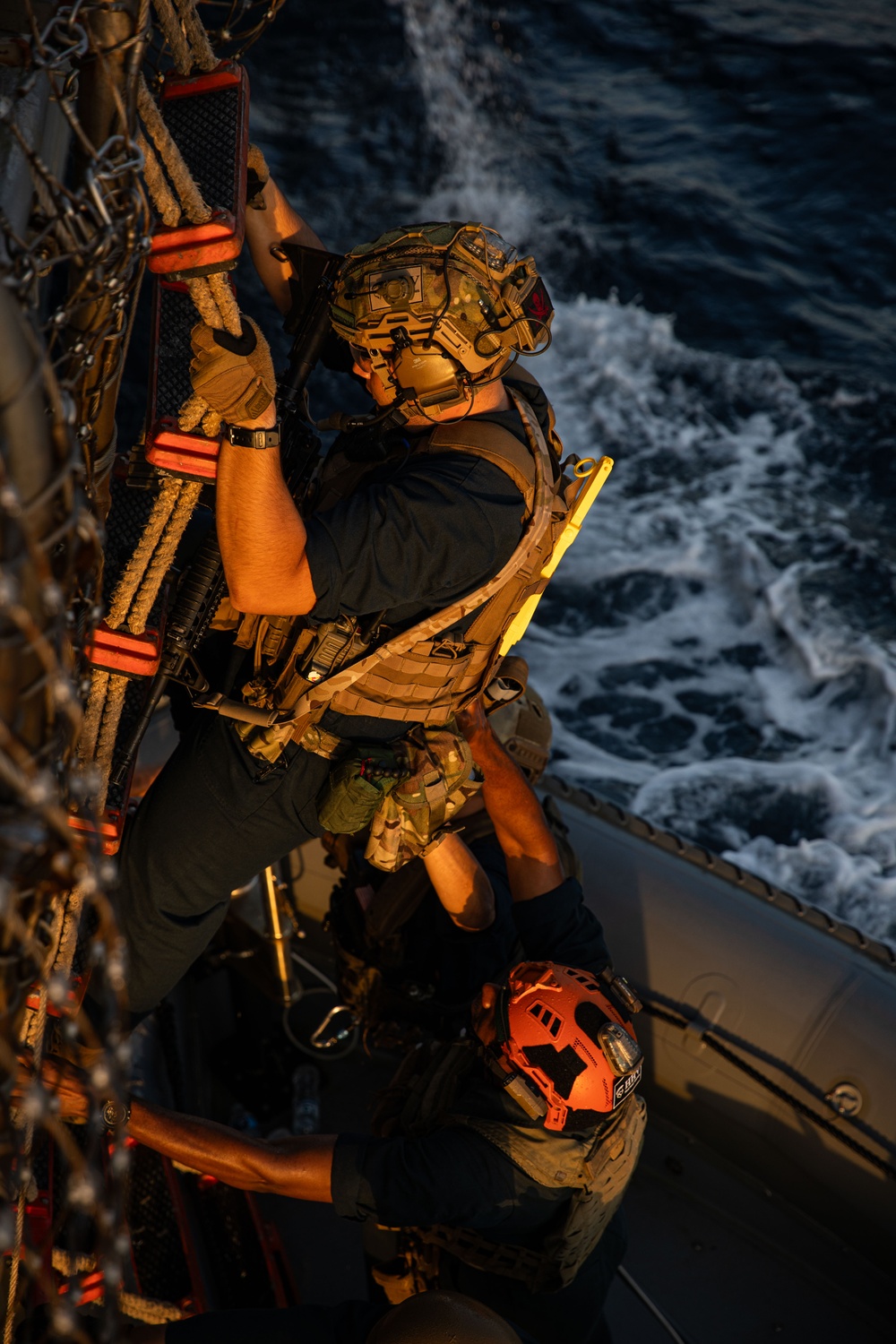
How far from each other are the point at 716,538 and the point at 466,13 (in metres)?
9.36

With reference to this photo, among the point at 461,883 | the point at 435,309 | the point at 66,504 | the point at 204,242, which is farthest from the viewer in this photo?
the point at 461,883

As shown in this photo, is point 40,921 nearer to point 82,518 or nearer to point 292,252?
point 82,518

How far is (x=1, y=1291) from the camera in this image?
1.88 metres

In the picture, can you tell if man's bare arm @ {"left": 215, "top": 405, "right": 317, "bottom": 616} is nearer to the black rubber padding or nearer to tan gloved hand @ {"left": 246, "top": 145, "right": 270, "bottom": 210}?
the black rubber padding

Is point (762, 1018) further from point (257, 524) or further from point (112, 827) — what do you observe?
point (257, 524)

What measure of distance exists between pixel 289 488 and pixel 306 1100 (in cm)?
241

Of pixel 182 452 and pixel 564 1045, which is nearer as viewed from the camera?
pixel 182 452

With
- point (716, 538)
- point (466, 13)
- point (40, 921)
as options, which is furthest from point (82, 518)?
point (466, 13)

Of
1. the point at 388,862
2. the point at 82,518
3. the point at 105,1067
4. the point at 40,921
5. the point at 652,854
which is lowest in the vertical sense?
the point at 652,854

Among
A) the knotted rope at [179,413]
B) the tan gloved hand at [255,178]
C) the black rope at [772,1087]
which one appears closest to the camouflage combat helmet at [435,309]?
the tan gloved hand at [255,178]

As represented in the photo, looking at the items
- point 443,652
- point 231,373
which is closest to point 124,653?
point 231,373

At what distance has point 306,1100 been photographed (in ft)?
13.1

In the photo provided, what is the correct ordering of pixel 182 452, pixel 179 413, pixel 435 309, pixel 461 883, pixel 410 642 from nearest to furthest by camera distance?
pixel 182 452 < pixel 179 413 < pixel 435 309 < pixel 410 642 < pixel 461 883

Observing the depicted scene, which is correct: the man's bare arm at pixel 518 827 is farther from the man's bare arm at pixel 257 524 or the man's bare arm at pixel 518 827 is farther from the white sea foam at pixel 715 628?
the white sea foam at pixel 715 628
